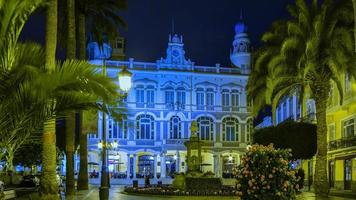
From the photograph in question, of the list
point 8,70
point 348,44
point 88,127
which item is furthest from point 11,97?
point 348,44

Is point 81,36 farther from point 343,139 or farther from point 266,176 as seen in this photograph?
point 343,139

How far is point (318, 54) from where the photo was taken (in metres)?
27.6

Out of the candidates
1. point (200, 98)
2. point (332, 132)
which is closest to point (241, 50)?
point (200, 98)

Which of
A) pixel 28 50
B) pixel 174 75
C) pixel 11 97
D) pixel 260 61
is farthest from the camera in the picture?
pixel 174 75

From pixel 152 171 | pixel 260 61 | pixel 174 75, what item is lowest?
pixel 152 171

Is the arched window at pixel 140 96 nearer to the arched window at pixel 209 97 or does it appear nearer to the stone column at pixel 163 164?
the stone column at pixel 163 164

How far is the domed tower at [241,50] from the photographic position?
270ft

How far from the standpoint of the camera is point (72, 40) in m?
27.4

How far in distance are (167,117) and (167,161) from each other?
610 cm

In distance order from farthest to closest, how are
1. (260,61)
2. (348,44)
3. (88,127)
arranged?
1. (260,61)
2. (348,44)
3. (88,127)

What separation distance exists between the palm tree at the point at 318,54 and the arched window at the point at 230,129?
50118 mm

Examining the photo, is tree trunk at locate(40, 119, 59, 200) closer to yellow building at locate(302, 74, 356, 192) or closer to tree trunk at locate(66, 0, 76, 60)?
tree trunk at locate(66, 0, 76, 60)

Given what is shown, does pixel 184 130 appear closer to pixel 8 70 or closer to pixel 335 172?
pixel 335 172

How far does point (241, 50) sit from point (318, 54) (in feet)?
186
